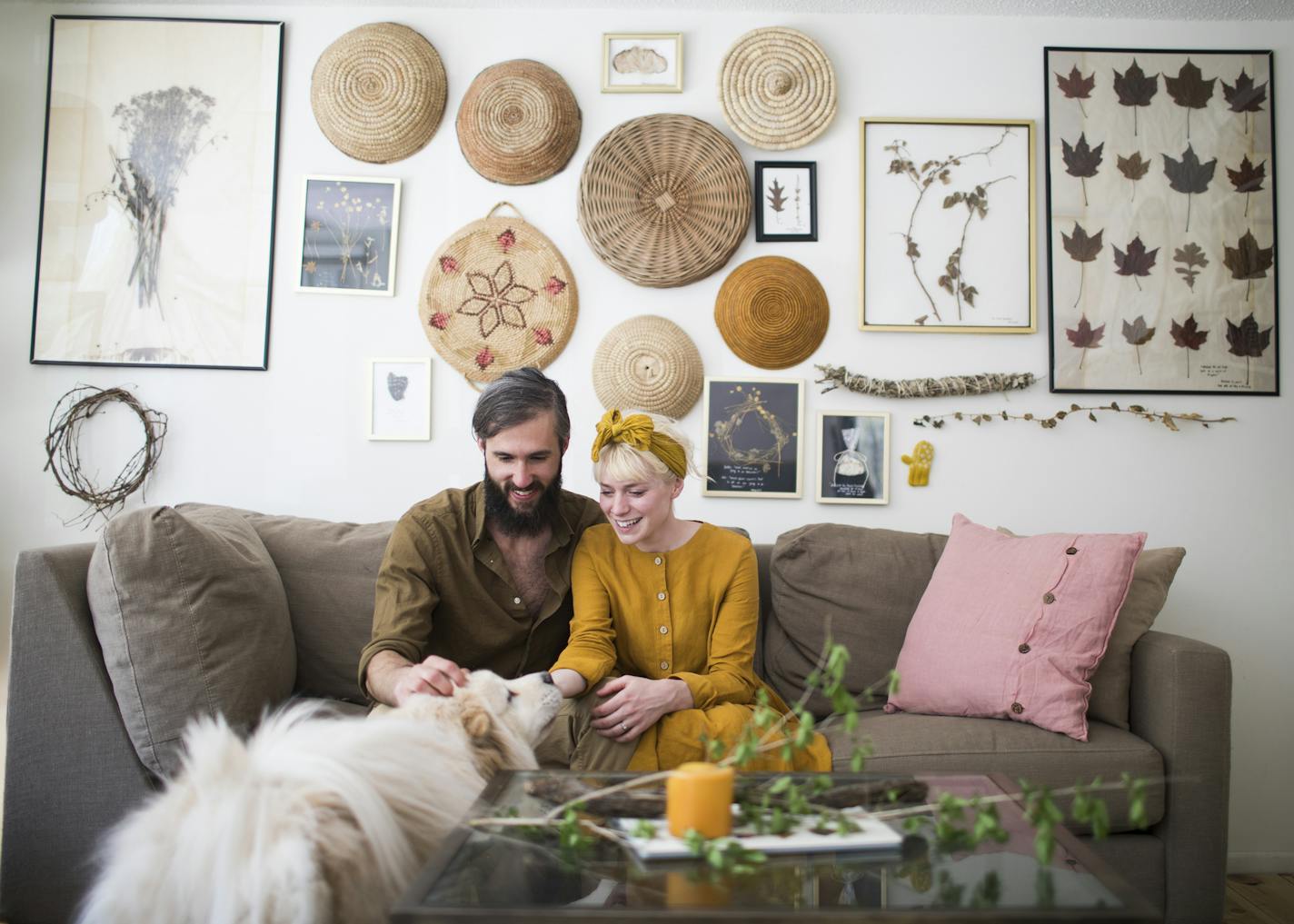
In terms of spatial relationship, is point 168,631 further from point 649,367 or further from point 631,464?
point 649,367

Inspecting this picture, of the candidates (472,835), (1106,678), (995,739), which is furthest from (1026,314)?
(472,835)

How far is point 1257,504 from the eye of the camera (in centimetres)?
284

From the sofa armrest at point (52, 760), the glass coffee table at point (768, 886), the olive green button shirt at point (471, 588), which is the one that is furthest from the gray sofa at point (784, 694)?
the glass coffee table at point (768, 886)

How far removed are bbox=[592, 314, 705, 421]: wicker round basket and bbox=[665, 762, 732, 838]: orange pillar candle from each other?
1.78 metres

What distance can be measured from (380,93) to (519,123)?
0.43m

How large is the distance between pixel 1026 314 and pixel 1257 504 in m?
0.90

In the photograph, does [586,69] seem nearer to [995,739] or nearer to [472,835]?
[995,739]

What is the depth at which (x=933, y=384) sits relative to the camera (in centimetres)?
282

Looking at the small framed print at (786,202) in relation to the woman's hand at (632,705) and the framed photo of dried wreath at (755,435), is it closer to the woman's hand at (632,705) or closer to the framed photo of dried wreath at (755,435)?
the framed photo of dried wreath at (755,435)

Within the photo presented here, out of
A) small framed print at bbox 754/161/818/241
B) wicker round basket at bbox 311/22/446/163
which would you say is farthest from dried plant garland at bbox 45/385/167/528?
small framed print at bbox 754/161/818/241

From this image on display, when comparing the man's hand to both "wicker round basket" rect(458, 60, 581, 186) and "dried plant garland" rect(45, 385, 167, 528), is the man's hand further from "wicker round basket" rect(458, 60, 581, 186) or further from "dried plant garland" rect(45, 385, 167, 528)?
"wicker round basket" rect(458, 60, 581, 186)

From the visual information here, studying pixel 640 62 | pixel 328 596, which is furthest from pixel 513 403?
pixel 640 62

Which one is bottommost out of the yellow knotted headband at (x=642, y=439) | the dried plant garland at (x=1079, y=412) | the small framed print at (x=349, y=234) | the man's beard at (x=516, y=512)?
the man's beard at (x=516, y=512)

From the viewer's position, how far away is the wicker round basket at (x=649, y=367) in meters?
2.81
